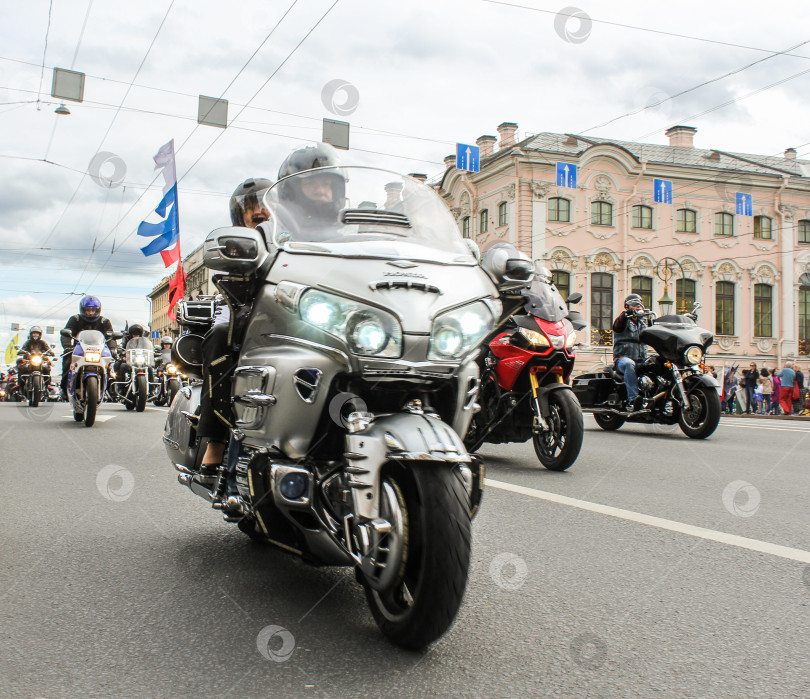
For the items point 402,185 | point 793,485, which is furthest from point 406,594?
point 793,485

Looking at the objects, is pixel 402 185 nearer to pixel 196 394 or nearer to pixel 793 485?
pixel 196 394

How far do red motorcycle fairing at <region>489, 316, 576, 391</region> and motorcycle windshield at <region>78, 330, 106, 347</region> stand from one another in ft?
20.3

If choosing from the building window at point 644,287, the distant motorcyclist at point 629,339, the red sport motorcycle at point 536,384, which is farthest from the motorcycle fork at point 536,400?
the building window at point 644,287

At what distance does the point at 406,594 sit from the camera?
8.78 feet

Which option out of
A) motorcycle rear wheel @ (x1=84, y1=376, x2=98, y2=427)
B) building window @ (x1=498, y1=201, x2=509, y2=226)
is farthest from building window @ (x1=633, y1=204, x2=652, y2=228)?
motorcycle rear wheel @ (x1=84, y1=376, x2=98, y2=427)

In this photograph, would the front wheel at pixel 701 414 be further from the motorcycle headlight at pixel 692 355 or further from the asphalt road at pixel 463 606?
the asphalt road at pixel 463 606

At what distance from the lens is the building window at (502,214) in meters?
38.8

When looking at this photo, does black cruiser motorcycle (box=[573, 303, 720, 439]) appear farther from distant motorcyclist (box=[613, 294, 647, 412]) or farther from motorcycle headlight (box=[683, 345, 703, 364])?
distant motorcyclist (box=[613, 294, 647, 412])

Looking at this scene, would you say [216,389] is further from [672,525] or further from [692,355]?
[692,355]

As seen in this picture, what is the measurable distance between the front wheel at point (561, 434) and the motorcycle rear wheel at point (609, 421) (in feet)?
14.9

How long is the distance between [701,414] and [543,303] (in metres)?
3.98

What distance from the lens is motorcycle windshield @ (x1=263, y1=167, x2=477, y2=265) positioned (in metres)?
3.05

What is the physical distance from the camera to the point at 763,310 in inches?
1658

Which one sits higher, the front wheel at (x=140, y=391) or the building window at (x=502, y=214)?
the building window at (x=502, y=214)
